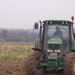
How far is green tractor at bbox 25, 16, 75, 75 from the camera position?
7.52 m

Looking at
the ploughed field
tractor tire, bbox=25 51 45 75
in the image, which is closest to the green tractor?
tractor tire, bbox=25 51 45 75

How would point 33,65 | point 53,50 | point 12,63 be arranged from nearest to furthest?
1. point 33,65
2. point 53,50
3. point 12,63

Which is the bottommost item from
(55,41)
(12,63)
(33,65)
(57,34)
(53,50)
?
(12,63)

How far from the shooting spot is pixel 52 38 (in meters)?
8.40

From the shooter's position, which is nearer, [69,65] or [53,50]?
[69,65]

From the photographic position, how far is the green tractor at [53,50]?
7.52 metres

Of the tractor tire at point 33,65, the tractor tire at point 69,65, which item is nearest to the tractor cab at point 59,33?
the tractor tire at point 33,65

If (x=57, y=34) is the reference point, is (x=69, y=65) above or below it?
below

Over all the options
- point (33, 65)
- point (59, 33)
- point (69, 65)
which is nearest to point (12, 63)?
point (33, 65)

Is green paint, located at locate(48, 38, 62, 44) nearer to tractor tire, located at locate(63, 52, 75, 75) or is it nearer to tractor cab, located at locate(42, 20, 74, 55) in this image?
tractor cab, located at locate(42, 20, 74, 55)

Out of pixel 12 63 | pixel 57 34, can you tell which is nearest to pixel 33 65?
pixel 57 34

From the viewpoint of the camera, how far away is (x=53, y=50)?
25.8ft

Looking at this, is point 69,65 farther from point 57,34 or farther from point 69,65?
point 57,34

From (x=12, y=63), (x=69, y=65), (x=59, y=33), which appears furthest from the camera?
(x=12, y=63)
